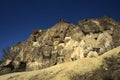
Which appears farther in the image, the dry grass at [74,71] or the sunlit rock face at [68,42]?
the sunlit rock face at [68,42]

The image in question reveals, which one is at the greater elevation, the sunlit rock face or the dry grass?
the sunlit rock face

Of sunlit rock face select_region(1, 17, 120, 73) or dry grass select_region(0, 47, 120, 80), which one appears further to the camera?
sunlit rock face select_region(1, 17, 120, 73)

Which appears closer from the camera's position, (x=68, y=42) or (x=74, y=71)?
(x=74, y=71)

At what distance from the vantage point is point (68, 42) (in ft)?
149

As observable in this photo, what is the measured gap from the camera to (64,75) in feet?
69.7

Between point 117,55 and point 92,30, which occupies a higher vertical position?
point 92,30

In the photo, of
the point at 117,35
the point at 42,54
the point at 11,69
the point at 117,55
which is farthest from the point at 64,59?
the point at 117,55

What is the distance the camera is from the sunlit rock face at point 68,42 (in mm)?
39547

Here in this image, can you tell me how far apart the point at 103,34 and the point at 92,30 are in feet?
10.1

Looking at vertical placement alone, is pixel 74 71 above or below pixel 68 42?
below

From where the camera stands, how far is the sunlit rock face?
3955cm

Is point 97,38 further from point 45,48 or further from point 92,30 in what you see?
point 45,48

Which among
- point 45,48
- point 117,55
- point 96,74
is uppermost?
point 45,48

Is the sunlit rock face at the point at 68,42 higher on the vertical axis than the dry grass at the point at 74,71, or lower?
higher
